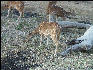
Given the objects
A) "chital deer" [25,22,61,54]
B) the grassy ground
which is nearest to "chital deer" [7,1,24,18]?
the grassy ground

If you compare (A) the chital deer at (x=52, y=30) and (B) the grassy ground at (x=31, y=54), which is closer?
(B) the grassy ground at (x=31, y=54)

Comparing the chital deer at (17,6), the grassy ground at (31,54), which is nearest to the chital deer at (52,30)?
the grassy ground at (31,54)

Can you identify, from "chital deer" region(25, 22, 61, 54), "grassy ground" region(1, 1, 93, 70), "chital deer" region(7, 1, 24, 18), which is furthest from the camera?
"chital deer" region(7, 1, 24, 18)

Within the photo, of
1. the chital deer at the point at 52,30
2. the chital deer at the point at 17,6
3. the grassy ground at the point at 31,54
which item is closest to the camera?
the grassy ground at the point at 31,54

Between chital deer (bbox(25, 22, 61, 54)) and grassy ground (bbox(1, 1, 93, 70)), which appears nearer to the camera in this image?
grassy ground (bbox(1, 1, 93, 70))

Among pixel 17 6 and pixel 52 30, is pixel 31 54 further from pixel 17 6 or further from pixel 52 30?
pixel 17 6

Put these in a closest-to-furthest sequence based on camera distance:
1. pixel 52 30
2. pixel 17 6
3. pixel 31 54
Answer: pixel 31 54, pixel 52 30, pixel 17 6

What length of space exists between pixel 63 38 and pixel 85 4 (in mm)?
8615

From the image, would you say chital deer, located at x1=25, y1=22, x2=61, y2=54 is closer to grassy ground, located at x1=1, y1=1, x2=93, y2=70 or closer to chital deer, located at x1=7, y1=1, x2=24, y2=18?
grassy ground, located at x1=1, y1=1, x2=93, y2=70

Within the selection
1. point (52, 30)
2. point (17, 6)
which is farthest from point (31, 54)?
point (17, 6)

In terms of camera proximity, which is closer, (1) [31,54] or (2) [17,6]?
(1) [31,54]

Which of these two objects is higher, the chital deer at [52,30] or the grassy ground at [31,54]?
the chital deer at [52,30]

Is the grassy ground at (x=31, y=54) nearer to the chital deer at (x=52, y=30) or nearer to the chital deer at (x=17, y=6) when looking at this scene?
the chital deer at (x=52, y=30)

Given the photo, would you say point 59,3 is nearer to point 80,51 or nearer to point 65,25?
point 65,25
